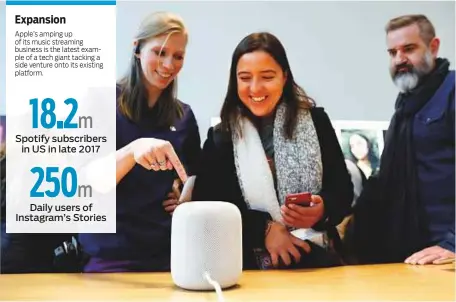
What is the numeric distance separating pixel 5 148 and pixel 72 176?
7.3 inches

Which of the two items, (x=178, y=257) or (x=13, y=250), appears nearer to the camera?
(x=178, y=257)

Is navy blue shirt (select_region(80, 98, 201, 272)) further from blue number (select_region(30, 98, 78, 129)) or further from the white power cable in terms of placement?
the white power cable

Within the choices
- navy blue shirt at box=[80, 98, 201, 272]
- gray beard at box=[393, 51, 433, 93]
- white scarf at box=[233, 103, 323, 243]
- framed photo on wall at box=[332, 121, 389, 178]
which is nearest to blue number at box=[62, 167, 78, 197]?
navy blue shirt at box=[80, 98, 201, 272]

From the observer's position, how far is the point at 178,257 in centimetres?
118

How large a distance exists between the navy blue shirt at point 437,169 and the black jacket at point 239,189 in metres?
0.21

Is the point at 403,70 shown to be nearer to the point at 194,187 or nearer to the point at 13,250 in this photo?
the point at 194,187

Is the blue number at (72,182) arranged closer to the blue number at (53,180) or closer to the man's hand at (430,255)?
the blue number at (53,180)

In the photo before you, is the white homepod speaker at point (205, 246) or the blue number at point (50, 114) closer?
the white homepod speaker at point (205, 246)

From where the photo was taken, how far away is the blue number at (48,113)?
138 centimetres

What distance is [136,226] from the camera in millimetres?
1383

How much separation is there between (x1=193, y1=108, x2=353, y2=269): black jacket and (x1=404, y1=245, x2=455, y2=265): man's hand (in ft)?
0.74

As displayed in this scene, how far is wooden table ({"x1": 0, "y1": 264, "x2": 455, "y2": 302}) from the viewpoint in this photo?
3.77ft

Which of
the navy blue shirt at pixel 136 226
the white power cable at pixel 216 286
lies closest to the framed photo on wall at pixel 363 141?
the navy blue shirt at pixel 136 226

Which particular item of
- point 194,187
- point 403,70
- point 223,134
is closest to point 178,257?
point 194,187
